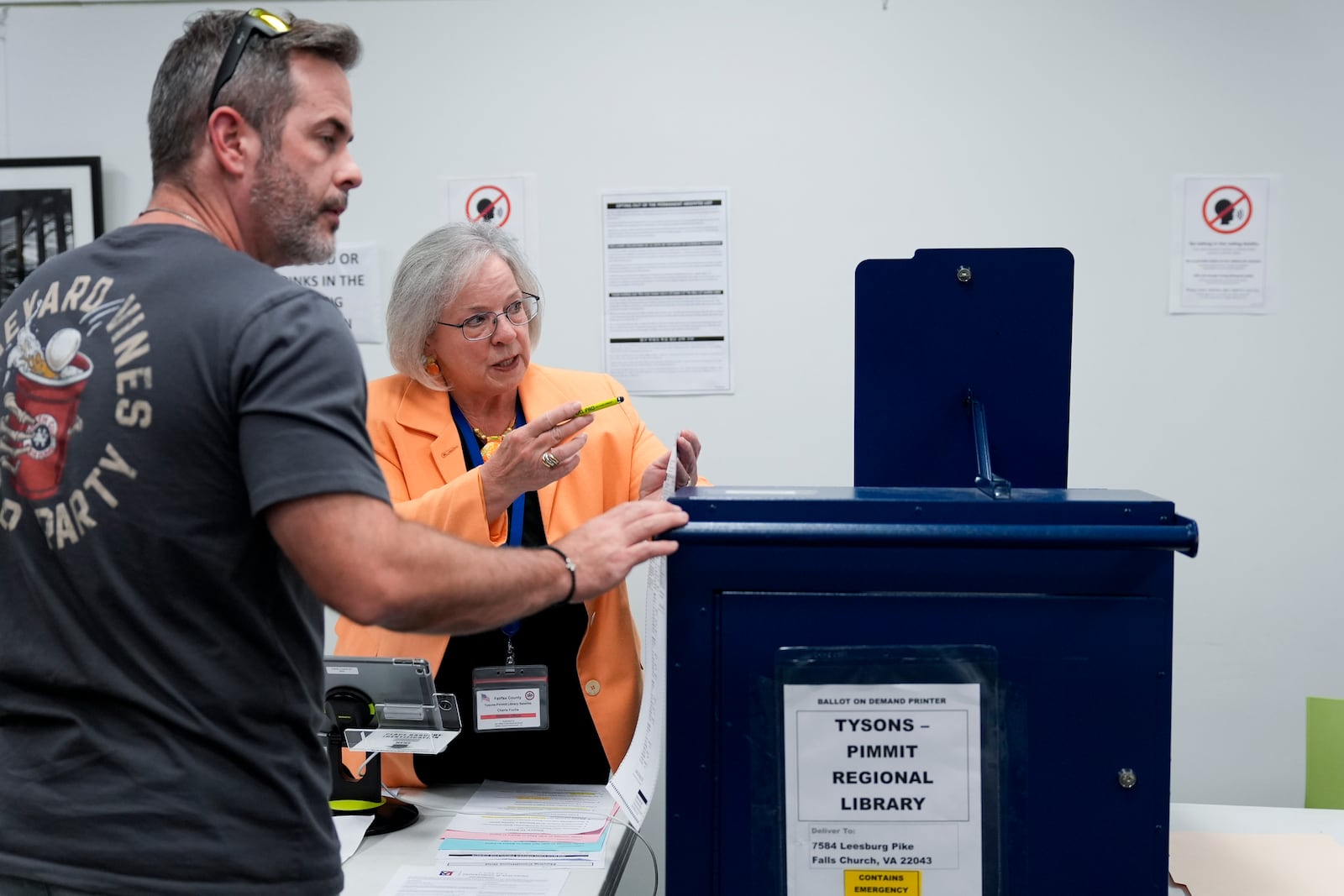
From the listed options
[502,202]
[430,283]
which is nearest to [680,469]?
[430,283]

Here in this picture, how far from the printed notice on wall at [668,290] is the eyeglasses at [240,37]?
67.6 inches

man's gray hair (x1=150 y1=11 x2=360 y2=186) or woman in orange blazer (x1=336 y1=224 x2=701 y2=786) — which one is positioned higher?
man's gray hair (x1=150 y1=11 x2=360 y2=186)

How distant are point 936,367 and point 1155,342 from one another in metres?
1.45

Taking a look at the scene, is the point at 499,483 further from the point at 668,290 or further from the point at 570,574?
the point at 668,290

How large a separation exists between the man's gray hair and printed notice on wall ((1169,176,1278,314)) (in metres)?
2.24

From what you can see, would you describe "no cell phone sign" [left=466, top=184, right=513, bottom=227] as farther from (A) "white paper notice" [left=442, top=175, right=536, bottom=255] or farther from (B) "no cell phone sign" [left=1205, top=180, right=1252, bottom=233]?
(B) "no cell phone sign" [left=1205, top=180, right=1252, bottom=233]

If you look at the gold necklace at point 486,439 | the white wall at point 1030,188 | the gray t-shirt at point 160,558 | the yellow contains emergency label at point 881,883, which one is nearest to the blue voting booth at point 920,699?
the yellow contains emergency label at point 881,883

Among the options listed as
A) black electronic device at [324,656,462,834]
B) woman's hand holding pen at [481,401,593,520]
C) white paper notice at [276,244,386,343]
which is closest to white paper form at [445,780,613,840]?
black electronic device at [324,656,462,834]

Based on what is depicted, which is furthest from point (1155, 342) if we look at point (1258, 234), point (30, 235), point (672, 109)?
point (30, 235)

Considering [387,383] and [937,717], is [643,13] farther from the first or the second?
[937,717]

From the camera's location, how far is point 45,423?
100cm

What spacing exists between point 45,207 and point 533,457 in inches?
79.9

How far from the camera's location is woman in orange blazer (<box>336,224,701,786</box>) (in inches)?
69.6

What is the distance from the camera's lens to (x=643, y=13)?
276 cm
